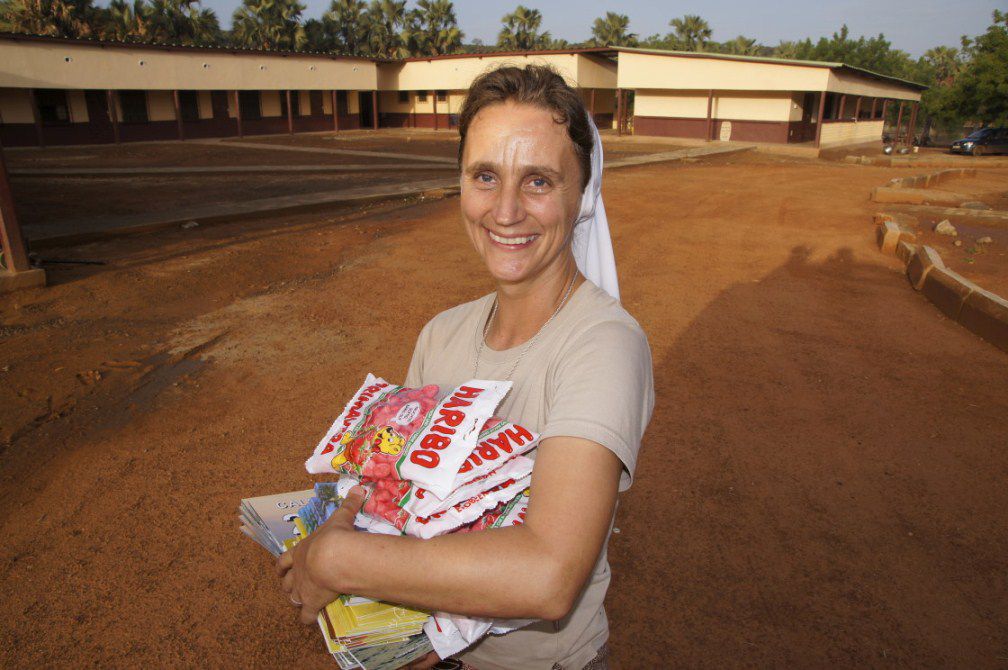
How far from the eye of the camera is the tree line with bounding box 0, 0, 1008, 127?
36481mm

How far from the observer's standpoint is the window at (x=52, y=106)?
2780 cm

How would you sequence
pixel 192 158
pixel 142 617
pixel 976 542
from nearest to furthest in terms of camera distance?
pixel 142 617
pixel 976 542
pixel 192 158

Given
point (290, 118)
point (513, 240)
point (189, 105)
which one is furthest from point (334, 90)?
point (513, 240)

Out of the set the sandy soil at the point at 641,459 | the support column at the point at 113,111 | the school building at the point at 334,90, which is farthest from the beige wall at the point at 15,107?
the sandy soil at the point at 641,459

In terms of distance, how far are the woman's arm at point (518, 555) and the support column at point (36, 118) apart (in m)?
33.0

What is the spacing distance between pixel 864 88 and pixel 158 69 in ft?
120

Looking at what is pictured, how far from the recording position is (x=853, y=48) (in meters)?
64.6

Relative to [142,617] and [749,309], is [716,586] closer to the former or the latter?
[142,617]

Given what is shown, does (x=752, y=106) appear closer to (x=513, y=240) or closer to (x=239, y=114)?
(x=239, y=114)

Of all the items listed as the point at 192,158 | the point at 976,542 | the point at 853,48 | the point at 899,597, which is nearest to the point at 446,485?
the point at 899,597

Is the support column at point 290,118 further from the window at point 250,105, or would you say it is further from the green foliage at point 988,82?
the green foliage at point 988,82

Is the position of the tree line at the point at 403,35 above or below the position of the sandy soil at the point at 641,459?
above

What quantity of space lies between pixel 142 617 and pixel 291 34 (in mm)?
62115

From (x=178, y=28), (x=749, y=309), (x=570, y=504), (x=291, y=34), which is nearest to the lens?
(x=570, y=504)
